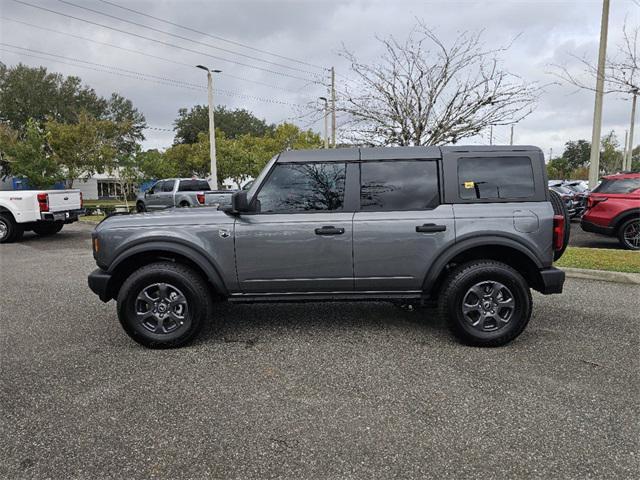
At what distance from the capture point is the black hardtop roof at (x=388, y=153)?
4102 millimetres

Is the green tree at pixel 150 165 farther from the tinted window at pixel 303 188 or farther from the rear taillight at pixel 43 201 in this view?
the tinted window at pixel 303 188

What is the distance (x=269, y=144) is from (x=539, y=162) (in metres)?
39.1

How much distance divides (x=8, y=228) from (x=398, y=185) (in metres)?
11.4

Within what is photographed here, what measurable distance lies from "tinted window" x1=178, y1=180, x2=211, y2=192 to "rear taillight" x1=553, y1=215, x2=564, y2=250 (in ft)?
58.1

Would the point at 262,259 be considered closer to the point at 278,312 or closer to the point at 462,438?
the point at 278,312

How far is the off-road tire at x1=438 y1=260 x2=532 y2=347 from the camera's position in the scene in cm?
395

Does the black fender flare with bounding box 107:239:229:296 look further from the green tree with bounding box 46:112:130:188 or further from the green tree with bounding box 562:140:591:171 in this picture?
the green tree with bounding box 562:140:591:171

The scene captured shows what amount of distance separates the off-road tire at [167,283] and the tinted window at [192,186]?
1635 cm

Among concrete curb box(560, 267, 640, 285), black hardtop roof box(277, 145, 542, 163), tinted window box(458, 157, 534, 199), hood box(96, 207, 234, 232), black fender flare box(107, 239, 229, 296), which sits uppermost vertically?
black hardtop roof box(277, 145, 542, 163)

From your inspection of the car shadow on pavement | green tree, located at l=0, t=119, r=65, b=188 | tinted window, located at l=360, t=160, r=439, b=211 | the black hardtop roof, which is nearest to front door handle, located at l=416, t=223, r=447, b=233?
tinted window, located at l=360, t=160, r=439, b=211

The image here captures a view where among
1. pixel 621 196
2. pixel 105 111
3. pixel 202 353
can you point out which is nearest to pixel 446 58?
pixel 621 196

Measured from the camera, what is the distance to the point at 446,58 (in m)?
9.73

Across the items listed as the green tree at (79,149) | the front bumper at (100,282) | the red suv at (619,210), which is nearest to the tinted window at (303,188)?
the front bumper at (100,282)

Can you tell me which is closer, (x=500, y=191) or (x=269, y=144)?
(x=500, y=191)
